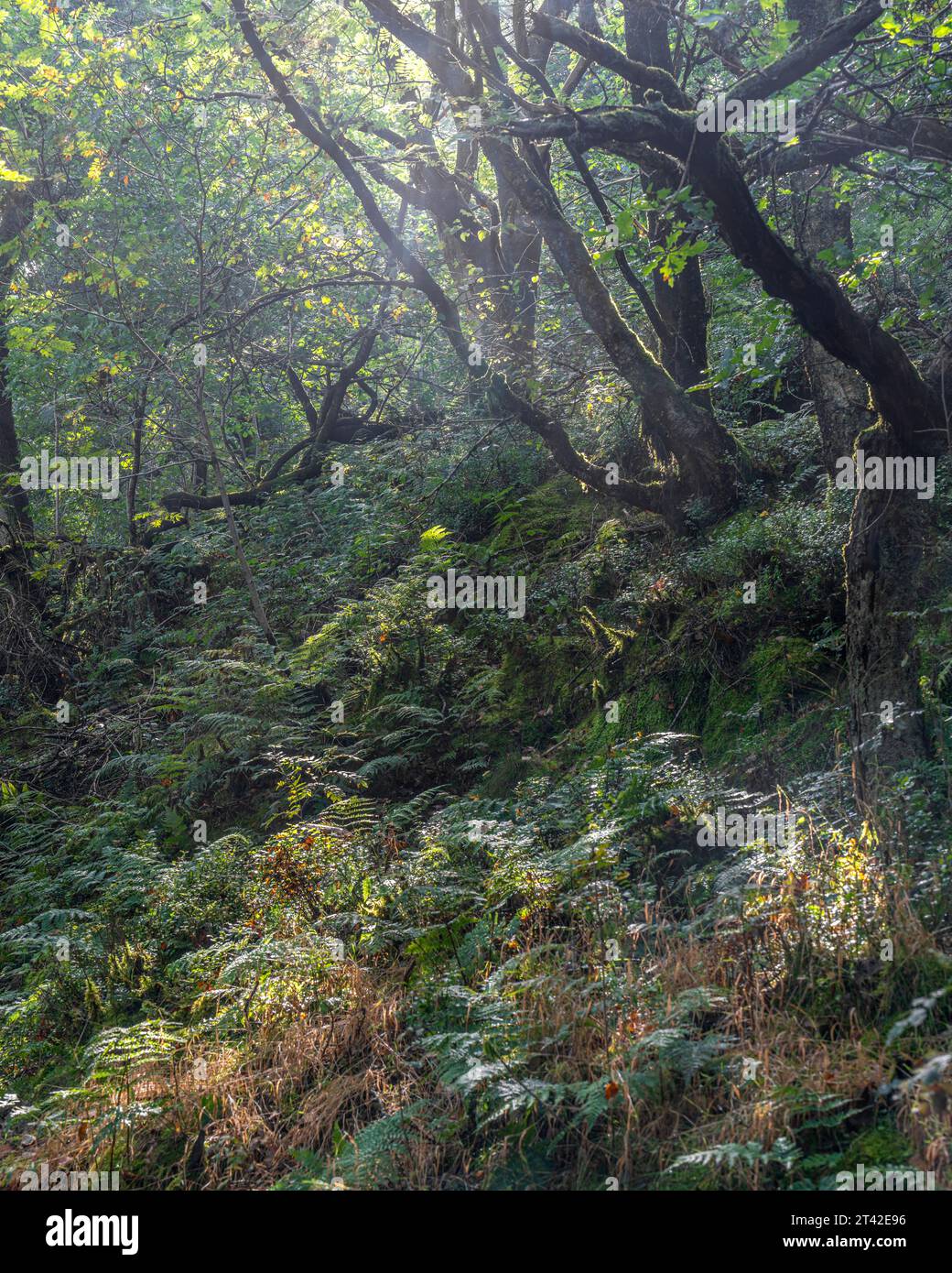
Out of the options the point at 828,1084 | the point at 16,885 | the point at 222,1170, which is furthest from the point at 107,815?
the point at 828,1084

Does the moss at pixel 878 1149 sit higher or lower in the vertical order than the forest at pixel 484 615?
lower

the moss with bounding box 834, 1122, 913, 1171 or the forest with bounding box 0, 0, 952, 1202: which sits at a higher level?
the forest with bounding box 0, 0, 952, 1202

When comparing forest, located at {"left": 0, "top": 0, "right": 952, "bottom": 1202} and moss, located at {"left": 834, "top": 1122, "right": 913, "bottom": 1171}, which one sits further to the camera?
forest, located at {"left": 0, "top": 0, "right": 952, "bottom": 1202}

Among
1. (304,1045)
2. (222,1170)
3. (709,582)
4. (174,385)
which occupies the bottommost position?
(222,1170)

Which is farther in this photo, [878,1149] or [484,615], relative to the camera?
[484,615]

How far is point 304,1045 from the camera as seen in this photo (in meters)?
5.08

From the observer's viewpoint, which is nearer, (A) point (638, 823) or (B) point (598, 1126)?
(B) point (598, 1126)

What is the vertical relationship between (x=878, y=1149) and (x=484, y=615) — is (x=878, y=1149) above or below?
below

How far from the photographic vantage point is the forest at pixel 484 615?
13.7 ft

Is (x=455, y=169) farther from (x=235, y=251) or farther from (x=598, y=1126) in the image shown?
(x=598, y=1126)

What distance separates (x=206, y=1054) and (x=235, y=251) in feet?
30.7

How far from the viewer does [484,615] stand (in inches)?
389

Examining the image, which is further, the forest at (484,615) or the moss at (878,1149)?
the forest at (484,615)

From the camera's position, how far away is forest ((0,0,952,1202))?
165 inches
